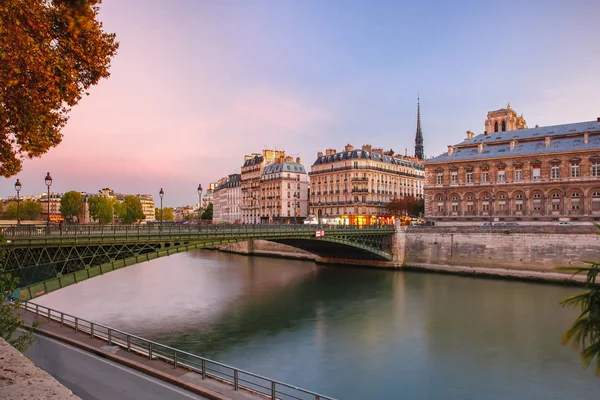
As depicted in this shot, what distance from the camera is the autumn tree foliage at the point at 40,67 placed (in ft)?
32.2

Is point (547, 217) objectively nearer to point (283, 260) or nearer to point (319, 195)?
point (283, 260)

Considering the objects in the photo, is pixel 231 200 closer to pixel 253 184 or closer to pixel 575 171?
pixel 253 184

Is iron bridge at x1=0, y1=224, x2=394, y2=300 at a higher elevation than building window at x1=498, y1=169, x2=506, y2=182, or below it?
below

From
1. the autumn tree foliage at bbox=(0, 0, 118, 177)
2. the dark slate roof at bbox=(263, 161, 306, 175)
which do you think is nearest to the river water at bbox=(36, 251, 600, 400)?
the autumn tree foliage at bbox=(0, 0, 118, 177)

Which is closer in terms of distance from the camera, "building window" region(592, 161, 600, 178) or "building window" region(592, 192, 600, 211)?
"building window" region(592, 161, 600, 178)

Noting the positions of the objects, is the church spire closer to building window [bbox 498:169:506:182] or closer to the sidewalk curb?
building window [bbox 498:169:506:182]

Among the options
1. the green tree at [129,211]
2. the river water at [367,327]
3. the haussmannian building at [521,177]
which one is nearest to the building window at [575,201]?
the haussmannian building at [521,177]

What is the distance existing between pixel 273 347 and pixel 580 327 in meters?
18.0

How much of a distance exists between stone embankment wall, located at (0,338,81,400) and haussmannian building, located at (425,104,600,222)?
52.2 metres

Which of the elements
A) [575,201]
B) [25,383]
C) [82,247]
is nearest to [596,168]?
[575,201]

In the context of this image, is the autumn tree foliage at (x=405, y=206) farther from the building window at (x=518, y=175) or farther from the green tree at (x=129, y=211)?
the green tree at (x=129, y=211)

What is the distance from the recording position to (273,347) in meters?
22.0

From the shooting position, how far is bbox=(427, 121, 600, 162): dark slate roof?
4872 centimetres

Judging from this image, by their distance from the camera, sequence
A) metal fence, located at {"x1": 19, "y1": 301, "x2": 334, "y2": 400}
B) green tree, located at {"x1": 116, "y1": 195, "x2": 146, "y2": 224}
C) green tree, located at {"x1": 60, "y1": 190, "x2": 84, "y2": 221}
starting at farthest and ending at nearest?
green tree, located at {"x1": 116, "y1": 195, "x2": 146, "y2": 224}
green tree, located at {"x1": 60, "y1": 190, "x2": 84, "y2": 221}
metal fence, located at {"x1": 19, "y1": 301, "x2": 334, "y2": 400}
